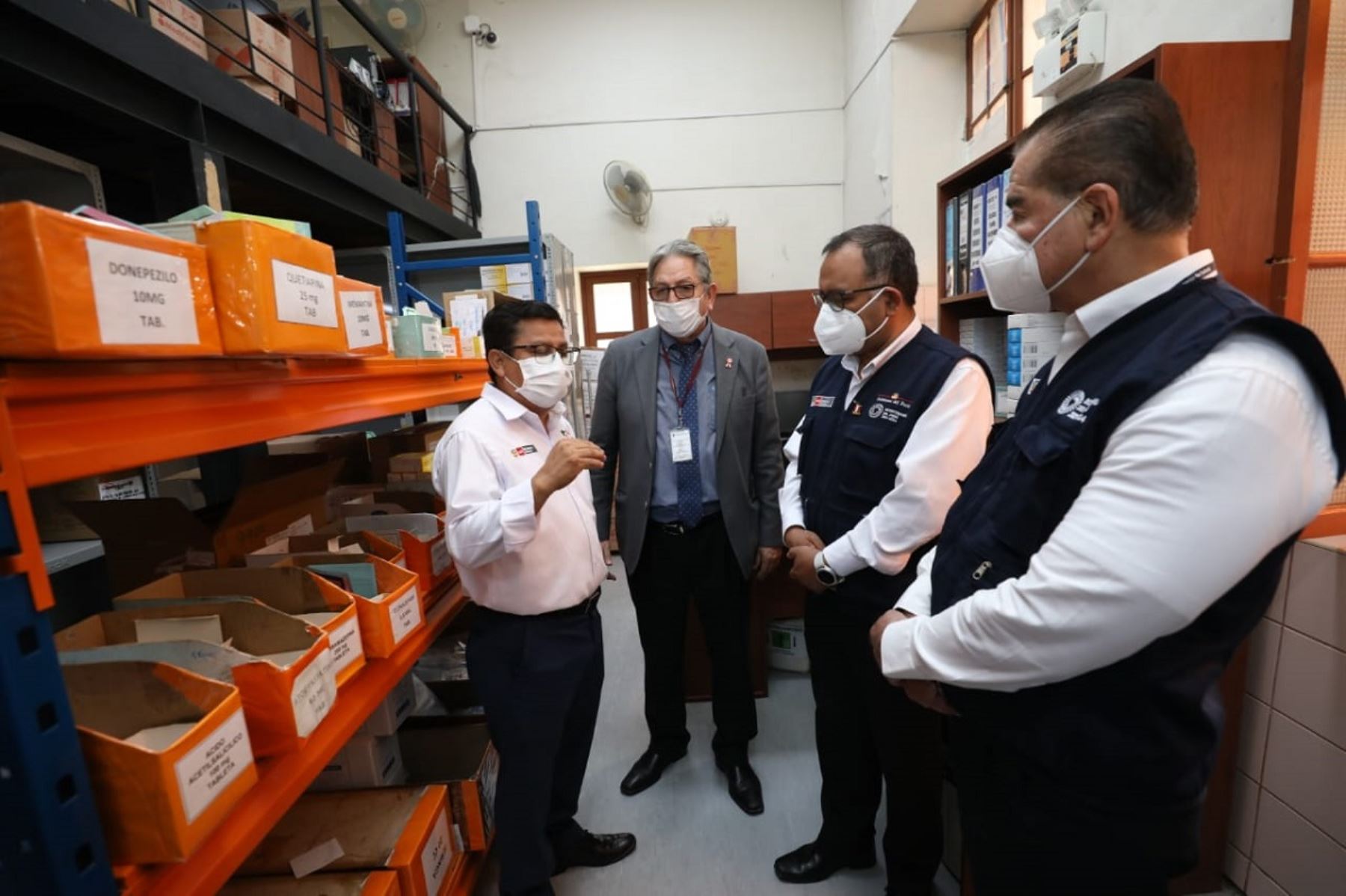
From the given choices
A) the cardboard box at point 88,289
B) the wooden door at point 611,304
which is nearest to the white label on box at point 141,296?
the cardboard box at point 88,289

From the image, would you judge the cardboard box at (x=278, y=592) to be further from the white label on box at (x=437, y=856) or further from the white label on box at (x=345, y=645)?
the white label on box at (x=437, y=856)

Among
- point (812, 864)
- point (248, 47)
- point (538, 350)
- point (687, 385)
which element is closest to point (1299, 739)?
point (812, 864)

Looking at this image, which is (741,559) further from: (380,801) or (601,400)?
(380,801)

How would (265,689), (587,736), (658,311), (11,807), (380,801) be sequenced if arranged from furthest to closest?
(658,311) → (587,736) → (380,801) → (265,689) → (11,807)

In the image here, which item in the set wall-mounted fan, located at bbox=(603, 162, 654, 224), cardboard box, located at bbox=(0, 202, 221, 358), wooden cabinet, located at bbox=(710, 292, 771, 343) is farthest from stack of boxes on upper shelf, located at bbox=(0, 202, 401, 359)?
wall-mounted fan, located at bbox=(603, 162, 654, 224)

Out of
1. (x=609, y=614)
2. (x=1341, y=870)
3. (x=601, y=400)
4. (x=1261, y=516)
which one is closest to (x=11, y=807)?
(x=1261, y=516)

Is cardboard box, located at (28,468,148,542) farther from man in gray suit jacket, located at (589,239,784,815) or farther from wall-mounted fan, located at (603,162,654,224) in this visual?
wall-mounted fan, located at (603,162,654,224)

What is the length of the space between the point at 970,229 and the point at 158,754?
2429 mm

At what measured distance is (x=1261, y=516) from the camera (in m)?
0.64

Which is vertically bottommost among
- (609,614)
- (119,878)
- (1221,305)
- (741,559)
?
(609,614)

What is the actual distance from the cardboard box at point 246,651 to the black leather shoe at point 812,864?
142cm

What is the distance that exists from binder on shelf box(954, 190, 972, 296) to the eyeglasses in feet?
3.27

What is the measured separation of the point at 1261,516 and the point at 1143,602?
15cm

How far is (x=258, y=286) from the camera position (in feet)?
2.48
